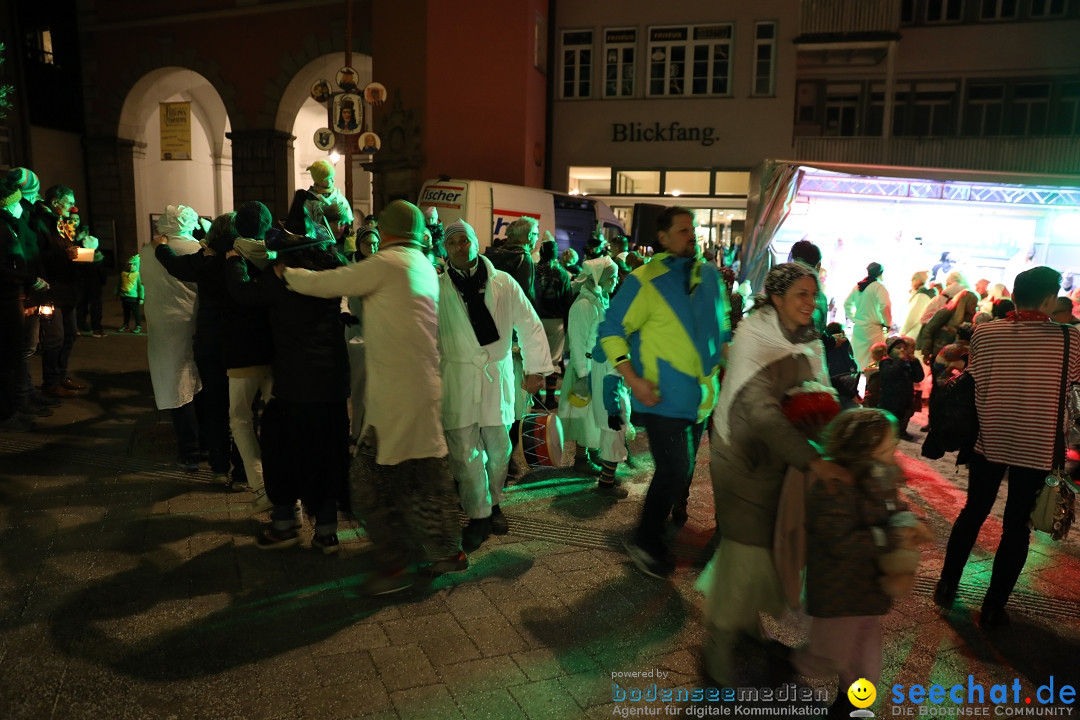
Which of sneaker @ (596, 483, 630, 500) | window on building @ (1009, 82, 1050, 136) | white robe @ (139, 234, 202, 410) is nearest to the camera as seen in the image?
white robe @ (139, 234, 202, 410)

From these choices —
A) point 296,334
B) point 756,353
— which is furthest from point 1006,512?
point 296,334

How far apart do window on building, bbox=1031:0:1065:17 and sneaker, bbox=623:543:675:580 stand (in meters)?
21.6

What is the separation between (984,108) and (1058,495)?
66.3ft

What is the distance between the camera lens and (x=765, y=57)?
Answer: 1916 centimetres

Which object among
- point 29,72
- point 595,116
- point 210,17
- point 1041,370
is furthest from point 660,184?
point 29,72

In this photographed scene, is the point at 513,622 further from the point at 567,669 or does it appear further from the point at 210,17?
the point at 210,17

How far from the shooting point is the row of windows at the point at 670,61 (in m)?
19.2

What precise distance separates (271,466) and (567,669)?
1.96m

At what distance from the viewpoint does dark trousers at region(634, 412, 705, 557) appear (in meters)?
3.84

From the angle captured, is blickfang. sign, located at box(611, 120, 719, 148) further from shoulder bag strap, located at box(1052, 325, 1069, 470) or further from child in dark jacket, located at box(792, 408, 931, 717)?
child in dark jacket, located at box(792, 408, 931, 717)

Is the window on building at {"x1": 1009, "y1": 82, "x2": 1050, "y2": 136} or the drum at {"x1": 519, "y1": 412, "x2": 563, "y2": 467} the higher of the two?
the window on building at {"x1": 1009, "y1": 82, "x2": 1050, "y2": 136}

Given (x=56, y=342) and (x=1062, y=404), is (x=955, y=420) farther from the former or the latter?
(x=56, y=342)

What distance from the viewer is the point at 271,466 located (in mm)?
4004

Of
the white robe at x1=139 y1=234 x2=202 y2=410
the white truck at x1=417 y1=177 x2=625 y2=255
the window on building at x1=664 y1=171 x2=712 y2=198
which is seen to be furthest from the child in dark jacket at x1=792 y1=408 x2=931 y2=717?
the window on building at x1=664 y1=171 x2=712 y2=198
